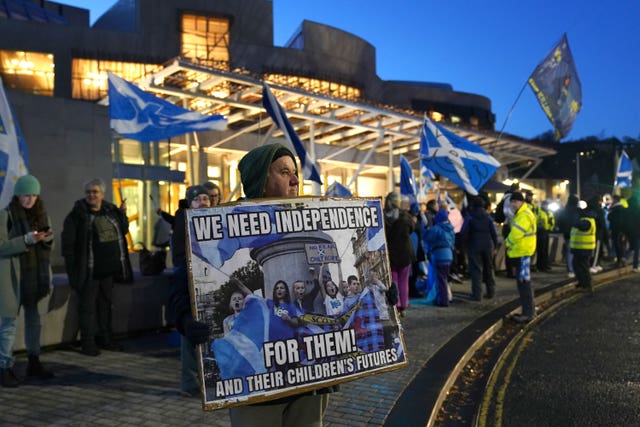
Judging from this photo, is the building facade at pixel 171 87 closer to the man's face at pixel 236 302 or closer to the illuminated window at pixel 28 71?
the illuminated window at pixel 28 71

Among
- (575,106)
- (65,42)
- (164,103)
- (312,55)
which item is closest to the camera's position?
(164,103)

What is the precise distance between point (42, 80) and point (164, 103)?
24.1 meters

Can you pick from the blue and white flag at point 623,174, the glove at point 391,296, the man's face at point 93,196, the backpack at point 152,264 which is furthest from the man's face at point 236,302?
the blue and white flag at point 623,174

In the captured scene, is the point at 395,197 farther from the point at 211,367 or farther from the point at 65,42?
the point at 65,42

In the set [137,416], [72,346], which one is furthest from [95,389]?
[72,346]

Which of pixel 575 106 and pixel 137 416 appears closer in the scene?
pixel 137 416

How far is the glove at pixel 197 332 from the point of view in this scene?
2.02 meters

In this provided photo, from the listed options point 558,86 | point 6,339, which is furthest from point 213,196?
point 558,86

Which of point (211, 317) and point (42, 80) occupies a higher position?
point (42, 80)

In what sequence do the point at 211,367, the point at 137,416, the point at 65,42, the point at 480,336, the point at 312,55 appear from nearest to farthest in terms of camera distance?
the point at 211,367 < the point at 137,416 < the point at 480,336 < the point at 65,42 < the point at 312,55

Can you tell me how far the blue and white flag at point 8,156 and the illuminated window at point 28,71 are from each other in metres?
25.5

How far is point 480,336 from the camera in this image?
694 cm

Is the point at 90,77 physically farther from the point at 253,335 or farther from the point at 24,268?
the point at 253,335

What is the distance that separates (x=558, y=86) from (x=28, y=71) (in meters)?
25.4
